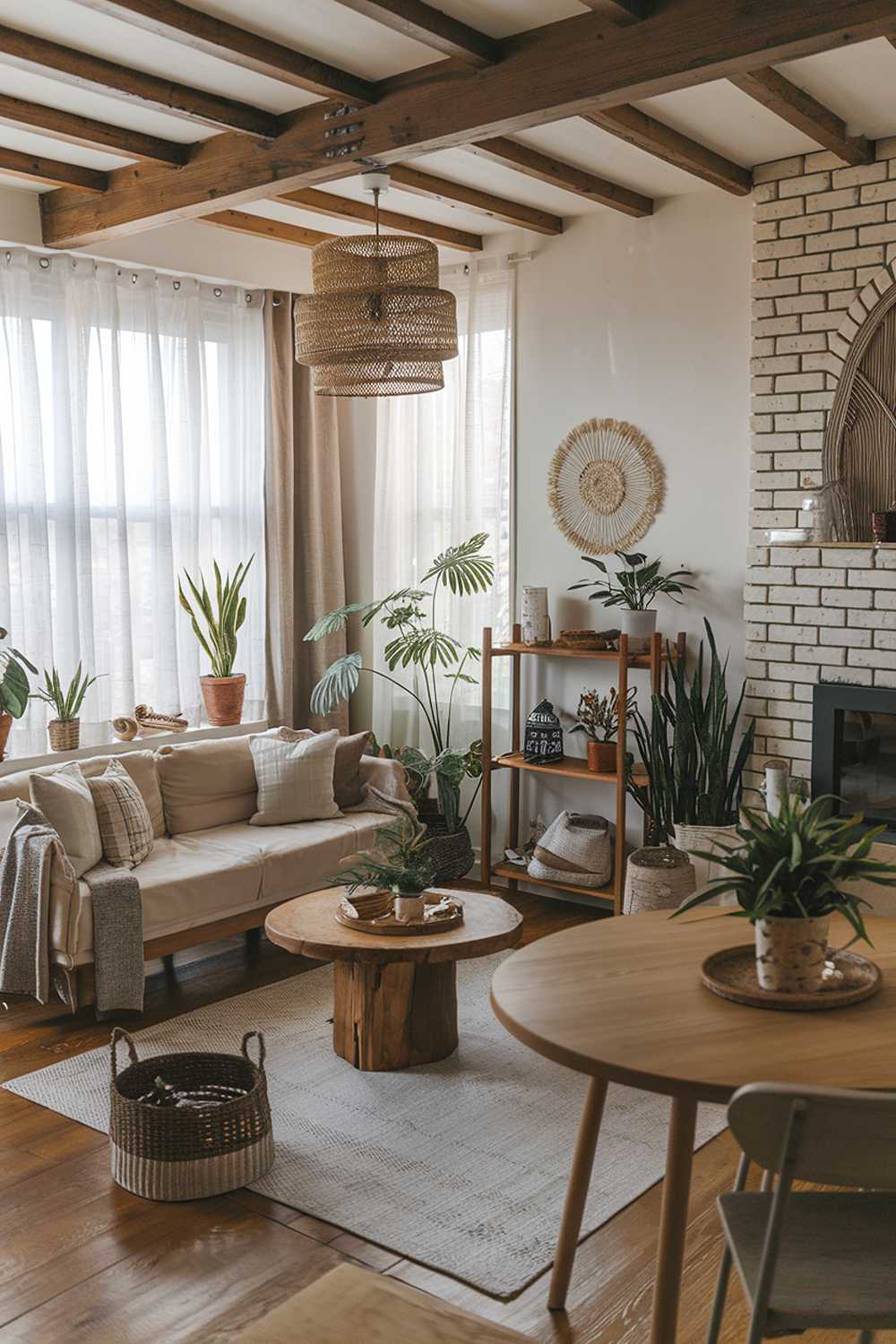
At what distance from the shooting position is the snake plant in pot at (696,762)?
4.82m

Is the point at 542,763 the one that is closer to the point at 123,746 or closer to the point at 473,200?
the point at 123,746

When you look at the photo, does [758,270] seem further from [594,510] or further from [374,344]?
[374,344]

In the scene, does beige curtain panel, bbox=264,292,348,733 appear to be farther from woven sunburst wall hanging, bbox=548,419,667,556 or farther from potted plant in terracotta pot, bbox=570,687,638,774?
potted plant in terracotta pot, bbox=570,687,638,774

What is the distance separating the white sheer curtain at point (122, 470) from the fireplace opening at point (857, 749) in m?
2.71

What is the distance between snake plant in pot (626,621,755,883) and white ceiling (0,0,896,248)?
1.79 metres

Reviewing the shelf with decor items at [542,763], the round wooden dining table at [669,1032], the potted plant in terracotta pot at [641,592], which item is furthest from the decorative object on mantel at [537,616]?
the round wooden dining table at [669,1032]

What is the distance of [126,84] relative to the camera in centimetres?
361

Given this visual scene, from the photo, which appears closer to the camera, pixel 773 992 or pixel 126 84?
pixel 773 992

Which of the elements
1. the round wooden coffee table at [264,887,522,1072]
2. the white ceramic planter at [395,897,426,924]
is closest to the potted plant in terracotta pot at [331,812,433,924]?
the white ceramic planter at [395,897,426,924]

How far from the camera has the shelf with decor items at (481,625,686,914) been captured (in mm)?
5012

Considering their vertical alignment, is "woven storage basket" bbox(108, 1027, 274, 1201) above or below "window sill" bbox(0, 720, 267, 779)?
below

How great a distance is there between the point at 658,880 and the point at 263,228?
3.19 m

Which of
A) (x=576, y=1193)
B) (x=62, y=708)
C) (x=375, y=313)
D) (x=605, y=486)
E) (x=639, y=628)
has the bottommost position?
(x=576, y=1193)

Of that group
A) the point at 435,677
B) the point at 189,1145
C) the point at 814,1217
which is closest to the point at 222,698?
the point at 435,677
